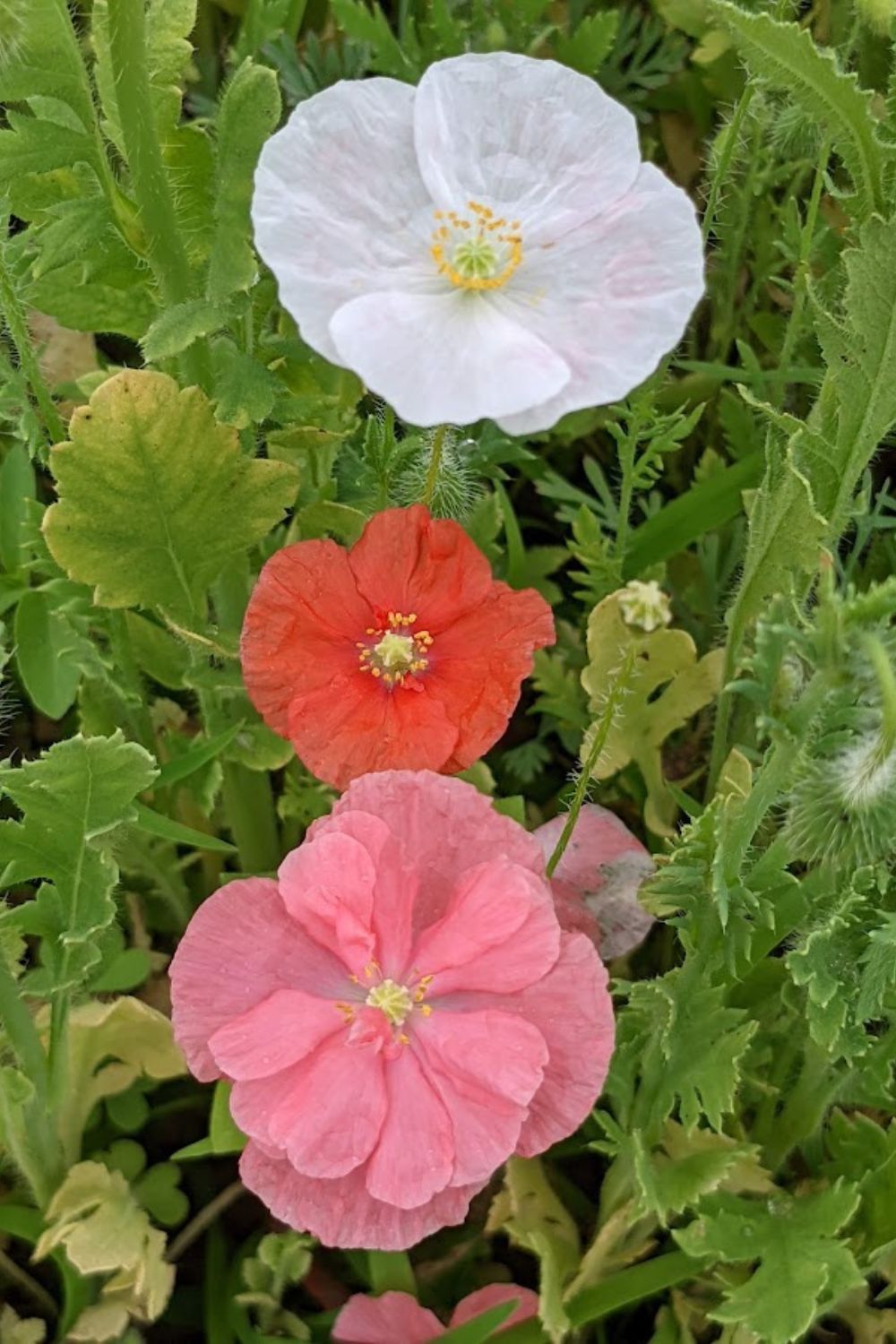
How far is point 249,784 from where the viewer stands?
4.90 ft

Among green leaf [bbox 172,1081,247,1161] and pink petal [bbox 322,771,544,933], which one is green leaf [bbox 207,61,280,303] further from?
green leaf [bbox 172,1081,247,1161]

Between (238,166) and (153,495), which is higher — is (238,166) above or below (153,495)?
above

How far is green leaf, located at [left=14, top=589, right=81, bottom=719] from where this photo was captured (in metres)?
1.37

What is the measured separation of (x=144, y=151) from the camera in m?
1.09

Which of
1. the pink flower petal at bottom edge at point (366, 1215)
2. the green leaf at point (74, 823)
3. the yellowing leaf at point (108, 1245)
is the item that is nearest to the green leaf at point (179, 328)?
the green leaf at point (74, 823)

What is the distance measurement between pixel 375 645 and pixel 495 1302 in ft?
1.87

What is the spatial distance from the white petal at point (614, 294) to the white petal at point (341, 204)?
0.09 metres

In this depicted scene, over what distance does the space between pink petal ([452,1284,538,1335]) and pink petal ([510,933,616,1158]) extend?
25cm

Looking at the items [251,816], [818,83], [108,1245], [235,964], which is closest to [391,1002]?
[235,964]

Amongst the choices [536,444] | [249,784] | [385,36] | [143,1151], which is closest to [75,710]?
[249,784]

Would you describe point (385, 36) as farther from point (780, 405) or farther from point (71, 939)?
point (71, 939)

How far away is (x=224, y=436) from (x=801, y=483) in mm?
471

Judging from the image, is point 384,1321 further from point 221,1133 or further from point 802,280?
point 802,280

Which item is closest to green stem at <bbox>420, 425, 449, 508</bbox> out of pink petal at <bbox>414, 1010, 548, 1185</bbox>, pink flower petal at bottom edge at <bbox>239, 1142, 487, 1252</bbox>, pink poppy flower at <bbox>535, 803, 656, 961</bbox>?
pink poppy flower at <bbox>535, 803, 656, 961</bbox>
